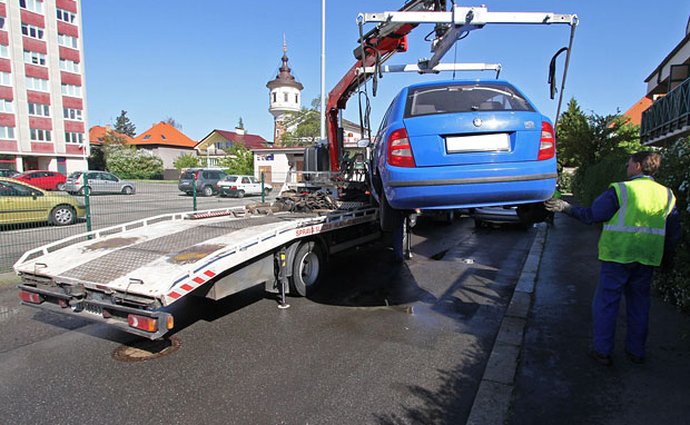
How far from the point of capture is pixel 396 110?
169 inches

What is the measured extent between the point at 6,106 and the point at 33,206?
40157mm

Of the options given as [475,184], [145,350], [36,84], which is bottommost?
[145,350]

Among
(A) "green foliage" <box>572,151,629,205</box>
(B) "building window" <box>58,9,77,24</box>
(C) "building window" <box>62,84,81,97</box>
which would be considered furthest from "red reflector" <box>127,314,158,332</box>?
(B) "building window" <box>58,9,77,24</box>

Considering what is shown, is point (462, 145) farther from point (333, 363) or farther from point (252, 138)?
point (252, 138)

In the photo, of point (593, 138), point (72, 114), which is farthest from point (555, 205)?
point (72, 114)

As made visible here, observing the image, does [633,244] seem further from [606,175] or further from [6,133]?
[6,133]

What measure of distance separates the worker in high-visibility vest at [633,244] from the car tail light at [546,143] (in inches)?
24.2

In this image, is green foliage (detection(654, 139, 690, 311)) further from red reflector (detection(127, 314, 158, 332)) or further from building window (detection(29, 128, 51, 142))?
building window (detection(29, 128, 51, 142))

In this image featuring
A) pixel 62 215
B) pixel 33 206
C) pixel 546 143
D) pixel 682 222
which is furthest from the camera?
pixel 62 215

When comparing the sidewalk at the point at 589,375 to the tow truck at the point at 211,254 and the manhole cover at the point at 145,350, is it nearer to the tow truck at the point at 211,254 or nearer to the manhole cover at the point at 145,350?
the tow truck at the point at 211,254

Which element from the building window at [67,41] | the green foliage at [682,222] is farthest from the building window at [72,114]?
the green foliage at [682,222]

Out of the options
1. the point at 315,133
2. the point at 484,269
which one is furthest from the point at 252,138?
the point at 484,269

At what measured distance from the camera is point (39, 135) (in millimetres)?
41406

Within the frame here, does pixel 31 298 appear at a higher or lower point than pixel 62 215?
lower
